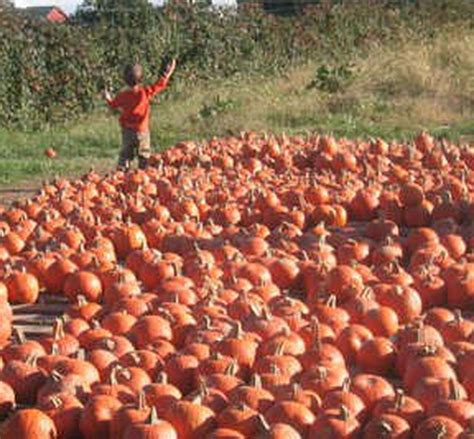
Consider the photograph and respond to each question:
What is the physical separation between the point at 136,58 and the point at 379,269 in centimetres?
1531

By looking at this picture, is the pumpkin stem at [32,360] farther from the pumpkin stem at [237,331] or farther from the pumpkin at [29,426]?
the pumpkin stem at [237,331]

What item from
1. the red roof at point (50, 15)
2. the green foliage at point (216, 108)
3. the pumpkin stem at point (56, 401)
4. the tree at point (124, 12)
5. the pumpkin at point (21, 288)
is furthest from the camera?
the tree at point (124, 12)

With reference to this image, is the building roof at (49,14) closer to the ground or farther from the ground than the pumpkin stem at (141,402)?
farther from the ground

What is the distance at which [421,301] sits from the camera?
511cm

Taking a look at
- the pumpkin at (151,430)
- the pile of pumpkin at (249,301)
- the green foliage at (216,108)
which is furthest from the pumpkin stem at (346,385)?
the green foliage at (216,108)

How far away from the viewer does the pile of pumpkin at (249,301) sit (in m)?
3.47

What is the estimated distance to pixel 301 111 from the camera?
17703mm

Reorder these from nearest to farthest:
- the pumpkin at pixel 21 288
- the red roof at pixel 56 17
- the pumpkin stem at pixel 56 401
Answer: the pumpkin stem at pixel 56 401 < the pumpkin at pixel 21 288 < the red roof at pixel 56 17

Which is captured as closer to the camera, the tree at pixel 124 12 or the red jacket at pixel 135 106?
the red jacket at pixel 135 106

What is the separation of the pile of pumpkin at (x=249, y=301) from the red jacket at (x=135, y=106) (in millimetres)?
2347

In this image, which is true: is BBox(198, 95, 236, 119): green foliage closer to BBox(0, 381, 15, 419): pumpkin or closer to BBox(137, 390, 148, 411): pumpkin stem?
BBox(0, 381, 15, 419): pumpkin

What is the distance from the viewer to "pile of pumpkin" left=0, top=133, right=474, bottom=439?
347 centimetres

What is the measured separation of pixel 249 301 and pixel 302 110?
43.6 ft

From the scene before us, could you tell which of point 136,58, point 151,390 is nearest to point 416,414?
point 151,390
